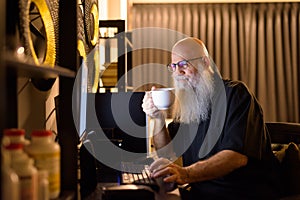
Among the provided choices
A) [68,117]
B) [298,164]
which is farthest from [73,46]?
[298,164]

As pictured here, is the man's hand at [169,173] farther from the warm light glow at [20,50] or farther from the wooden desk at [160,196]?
the warm light glow at [20,50]

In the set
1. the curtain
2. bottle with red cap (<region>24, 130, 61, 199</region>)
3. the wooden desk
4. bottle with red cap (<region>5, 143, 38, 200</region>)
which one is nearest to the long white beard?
the wooden desk

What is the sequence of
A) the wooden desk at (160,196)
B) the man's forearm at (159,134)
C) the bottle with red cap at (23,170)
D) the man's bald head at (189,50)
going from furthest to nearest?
the man's forearm at (159,134) → the man's bald head at (189,50) → the wooden desk at (160,196) → the bottle with red cap at (23,170)

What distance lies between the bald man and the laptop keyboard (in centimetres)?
5

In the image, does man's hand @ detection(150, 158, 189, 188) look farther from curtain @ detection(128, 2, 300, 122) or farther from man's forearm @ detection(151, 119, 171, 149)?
curtain @ detection(128, 2, 300, 122)

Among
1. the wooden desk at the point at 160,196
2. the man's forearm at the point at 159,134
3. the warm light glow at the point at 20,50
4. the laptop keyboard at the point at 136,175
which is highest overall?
the warm light glow at the point at 20,50

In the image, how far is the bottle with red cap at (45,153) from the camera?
784 millimetres

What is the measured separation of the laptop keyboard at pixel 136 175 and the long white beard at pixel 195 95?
1.34ft

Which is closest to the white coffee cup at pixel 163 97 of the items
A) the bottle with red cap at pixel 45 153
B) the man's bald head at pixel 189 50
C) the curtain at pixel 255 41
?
the man's bald head at pixel 189 50

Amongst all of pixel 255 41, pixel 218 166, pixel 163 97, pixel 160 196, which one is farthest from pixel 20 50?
pixel 255 41

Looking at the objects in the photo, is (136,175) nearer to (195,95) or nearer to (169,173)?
(169,173)

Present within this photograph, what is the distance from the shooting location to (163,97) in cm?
165

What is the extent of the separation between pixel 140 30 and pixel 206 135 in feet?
9.39

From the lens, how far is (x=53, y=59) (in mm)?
1271
